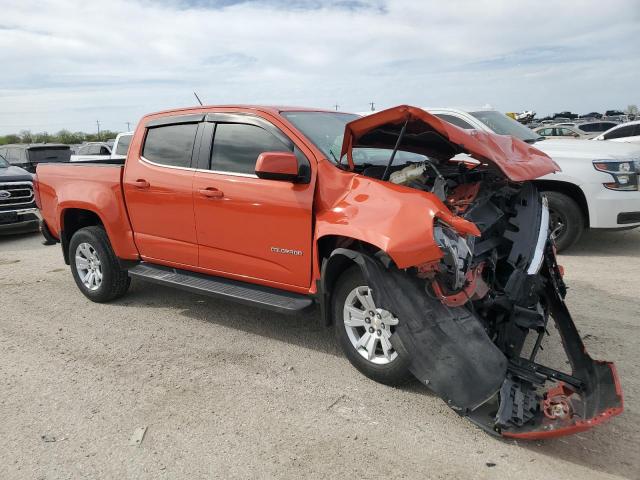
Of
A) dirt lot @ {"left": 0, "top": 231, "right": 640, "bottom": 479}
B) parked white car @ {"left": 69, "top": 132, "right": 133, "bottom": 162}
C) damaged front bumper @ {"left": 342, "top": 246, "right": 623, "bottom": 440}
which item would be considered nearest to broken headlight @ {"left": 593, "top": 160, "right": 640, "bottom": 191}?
dirt lot @ {"left": 0, "top": 231, "right": 640, "bottom": 479}

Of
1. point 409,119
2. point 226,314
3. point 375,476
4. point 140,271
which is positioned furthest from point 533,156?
point 140,271

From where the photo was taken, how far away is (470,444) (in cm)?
292

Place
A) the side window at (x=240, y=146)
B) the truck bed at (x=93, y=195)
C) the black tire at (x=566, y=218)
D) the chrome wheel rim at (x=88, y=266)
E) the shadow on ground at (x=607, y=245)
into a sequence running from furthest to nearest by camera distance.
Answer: the shadow on ground at (x=607, y=245), the black tire at (x=566, y=218), the chrome wheel rim at (x=88, y=266), the truck bed at (x=93, y=195), the side window at (x=240, y=146)

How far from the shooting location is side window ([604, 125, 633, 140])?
14180mm

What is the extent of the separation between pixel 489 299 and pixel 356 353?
38.5 inches

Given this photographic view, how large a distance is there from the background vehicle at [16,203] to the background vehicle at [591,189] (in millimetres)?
8298

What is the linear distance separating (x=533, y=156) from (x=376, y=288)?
65.0 inches

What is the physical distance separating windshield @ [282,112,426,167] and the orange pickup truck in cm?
2

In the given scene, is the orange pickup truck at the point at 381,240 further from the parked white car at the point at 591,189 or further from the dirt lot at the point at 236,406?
the parked white car at the point at 591,189

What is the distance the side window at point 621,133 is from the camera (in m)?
→ 14.2

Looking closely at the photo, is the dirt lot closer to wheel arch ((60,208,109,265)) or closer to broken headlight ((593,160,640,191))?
wheel arch ((60,208,109,265))

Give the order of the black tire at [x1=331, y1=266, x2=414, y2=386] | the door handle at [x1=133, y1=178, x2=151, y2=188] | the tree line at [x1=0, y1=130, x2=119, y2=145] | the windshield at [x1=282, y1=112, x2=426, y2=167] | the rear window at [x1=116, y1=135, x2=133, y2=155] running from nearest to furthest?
the black tire at [x1=331, y1=266, x2=414, y2=386]
the windshield at [x1=282, y1=112, x2=426, y2=167]
the door handle at [x1=133, y1=178, x2=151, y2=188]
the rear window at [x1=116, y1=135, x2=133, y2=155]
the tree line at [x1=0, y1=130, x2=119, y2=145]

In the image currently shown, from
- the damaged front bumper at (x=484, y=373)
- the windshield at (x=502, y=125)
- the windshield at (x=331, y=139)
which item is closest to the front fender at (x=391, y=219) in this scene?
the damaged front bumper at (x=484, y=373)

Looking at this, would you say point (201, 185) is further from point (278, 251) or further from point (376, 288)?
point (376, 288)
